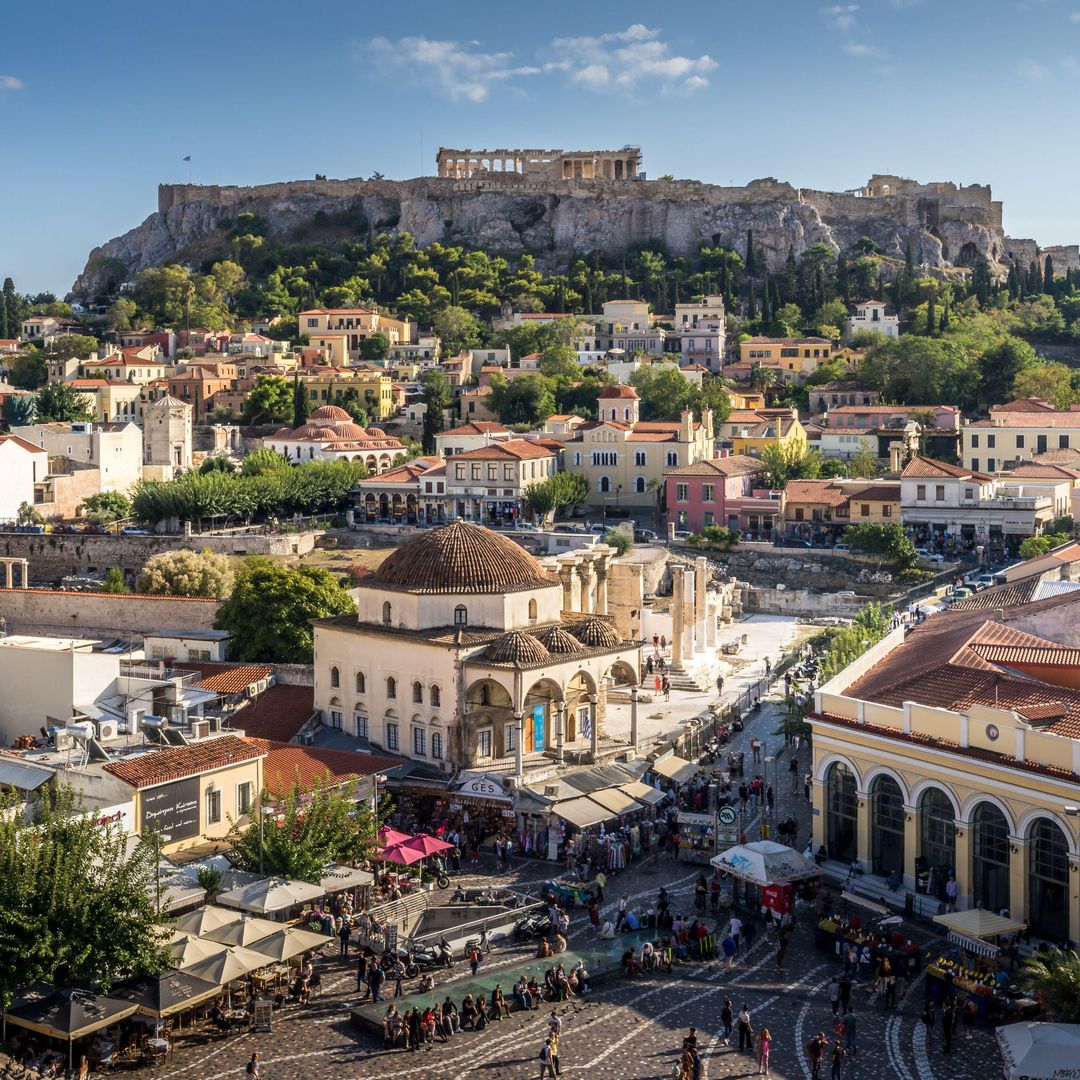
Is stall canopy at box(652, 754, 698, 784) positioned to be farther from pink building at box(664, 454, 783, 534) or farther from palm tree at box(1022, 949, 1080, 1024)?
pink building at box(664, 454, 783, 534)

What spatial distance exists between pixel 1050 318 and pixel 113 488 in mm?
64133

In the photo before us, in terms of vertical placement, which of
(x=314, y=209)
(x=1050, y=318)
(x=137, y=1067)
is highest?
(x=314, y=209)

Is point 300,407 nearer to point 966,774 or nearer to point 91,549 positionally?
point 91,549

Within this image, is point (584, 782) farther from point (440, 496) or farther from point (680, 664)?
point (440, 496)

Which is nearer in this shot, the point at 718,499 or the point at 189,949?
the point at 189,949

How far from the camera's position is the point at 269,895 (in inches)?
981

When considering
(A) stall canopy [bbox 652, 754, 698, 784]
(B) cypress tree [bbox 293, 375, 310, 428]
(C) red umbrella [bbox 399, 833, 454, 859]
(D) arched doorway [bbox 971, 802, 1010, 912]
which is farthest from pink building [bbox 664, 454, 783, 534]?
(D) arched doorway [bbox 971, 802, 1010, 912]

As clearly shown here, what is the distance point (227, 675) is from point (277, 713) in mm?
3006

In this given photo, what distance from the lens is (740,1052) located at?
21578 millimetres

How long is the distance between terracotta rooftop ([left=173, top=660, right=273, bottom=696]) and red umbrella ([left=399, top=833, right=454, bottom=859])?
12359mm

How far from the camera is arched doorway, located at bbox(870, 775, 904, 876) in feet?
88.8

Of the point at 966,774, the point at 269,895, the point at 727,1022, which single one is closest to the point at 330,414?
the point at 269,895

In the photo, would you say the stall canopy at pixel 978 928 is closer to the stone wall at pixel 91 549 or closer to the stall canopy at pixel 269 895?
the stall canopy at pixel 269 895

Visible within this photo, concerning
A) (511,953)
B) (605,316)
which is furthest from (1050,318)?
(511,953)
